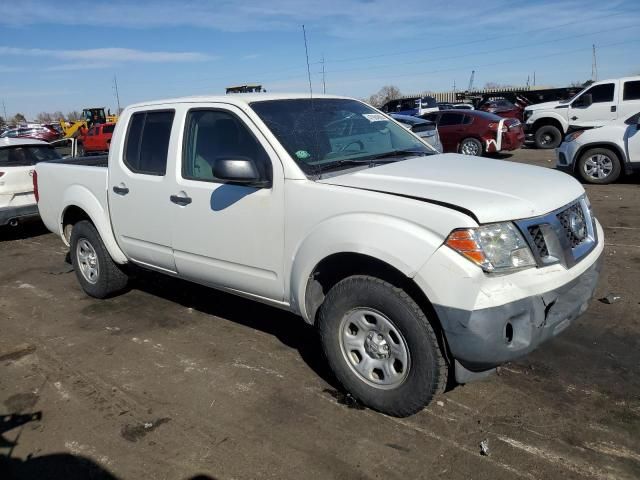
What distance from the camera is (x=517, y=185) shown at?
3199mm

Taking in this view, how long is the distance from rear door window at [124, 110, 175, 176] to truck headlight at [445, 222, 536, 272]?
103 inches

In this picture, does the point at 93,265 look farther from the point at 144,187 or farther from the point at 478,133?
the point at 478,133

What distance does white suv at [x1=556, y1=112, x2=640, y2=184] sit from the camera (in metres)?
10.4

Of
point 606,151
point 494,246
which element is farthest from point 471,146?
point 494,246

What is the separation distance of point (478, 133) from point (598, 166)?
5.19 metres

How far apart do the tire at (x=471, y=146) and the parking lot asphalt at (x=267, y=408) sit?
11.1 metres

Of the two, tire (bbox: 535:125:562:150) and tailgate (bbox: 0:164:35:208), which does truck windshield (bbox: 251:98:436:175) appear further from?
tire (bbox: 535:125:562:150)

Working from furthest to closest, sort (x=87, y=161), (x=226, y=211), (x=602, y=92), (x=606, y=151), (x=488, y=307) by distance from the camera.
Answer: (x=602, y=92)
(x=606, y=151)
(x=87, y=161)
(x=226, y=211)
(x=488, y=307)

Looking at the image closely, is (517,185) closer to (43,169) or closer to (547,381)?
(547,381)

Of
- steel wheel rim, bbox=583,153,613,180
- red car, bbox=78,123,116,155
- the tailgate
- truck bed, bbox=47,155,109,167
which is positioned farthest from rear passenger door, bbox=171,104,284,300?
red car, bbox=78,123,116,155

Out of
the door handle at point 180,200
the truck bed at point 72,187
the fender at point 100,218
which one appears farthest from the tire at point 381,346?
the truck bed at point 72,187

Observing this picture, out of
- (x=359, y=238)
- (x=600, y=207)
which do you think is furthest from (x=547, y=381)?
(x=600, y=207)

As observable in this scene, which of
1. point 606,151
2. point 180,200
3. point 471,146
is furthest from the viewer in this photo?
point 471,146

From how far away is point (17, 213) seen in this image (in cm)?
856
